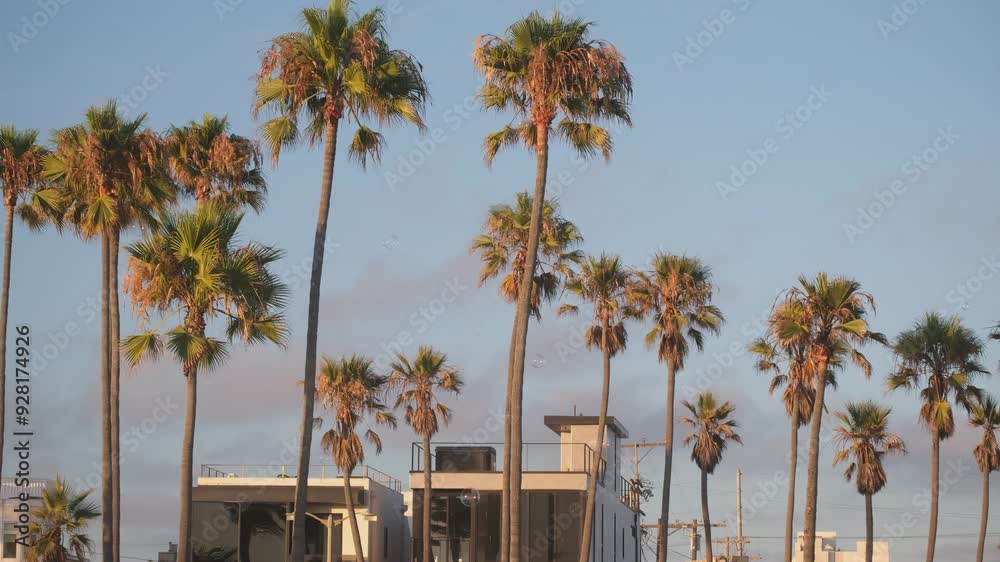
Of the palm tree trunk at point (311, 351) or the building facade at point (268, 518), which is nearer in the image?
the palm tree trunk at point (311, 351)

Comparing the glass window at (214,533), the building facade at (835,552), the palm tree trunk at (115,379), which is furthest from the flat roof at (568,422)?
the building facade at (835,552)

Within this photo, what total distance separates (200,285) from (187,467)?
4.55 m

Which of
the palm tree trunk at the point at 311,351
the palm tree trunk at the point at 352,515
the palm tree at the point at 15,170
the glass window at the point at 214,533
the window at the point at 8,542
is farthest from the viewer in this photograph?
the window at the point at 8,542

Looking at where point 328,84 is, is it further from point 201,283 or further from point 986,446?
point 986,446

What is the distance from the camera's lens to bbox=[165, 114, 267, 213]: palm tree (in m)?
36.2

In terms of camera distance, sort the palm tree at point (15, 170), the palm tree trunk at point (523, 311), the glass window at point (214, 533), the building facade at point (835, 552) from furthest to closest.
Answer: the building facade at point (835, 552) < the glass window at point (214, 533) < the palm tree at point (15, 170) < the palm tree trunk at point (523, 311)

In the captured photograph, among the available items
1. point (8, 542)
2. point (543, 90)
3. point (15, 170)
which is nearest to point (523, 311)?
point (543, 90)

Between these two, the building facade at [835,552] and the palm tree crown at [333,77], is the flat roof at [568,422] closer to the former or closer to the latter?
the palm tree crown at [333,77]

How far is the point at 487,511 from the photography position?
50250 millimetres

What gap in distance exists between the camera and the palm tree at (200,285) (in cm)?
2878

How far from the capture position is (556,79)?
31.2 metres

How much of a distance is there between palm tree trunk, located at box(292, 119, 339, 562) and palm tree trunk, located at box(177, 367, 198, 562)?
3.72 metres

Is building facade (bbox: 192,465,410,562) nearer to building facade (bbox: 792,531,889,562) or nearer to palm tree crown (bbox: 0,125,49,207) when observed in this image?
palm tree crown (bbox: 0,125,49,207)

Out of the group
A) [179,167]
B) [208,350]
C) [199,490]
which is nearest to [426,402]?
[199,490]
